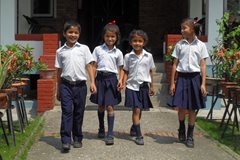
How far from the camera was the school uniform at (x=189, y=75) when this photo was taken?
6.77 metres

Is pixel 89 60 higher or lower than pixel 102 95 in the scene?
higher

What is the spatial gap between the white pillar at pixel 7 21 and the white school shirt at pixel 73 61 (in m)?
4.32

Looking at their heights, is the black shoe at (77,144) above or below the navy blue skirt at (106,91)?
below

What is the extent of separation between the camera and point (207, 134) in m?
7.68

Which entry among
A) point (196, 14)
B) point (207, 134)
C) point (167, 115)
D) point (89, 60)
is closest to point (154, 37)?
point (196, 14)

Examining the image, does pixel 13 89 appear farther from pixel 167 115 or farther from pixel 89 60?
pixel 167 115

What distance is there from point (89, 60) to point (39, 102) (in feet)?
10.6

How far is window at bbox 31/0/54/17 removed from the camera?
1441 centimetres

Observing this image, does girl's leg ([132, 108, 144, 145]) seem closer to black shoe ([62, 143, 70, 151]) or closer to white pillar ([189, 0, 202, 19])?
black shoe ([62, 143, 70, 151])

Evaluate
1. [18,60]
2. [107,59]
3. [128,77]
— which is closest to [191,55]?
[128,77]

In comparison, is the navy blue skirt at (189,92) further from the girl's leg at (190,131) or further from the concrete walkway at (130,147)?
the concrete walkway at (130,147)

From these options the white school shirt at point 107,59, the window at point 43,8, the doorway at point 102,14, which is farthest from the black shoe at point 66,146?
the doorway at point 102,14

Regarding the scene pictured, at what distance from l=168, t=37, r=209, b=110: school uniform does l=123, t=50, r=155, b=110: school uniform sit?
39cm

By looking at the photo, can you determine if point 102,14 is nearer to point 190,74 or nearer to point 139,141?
point 190,74
